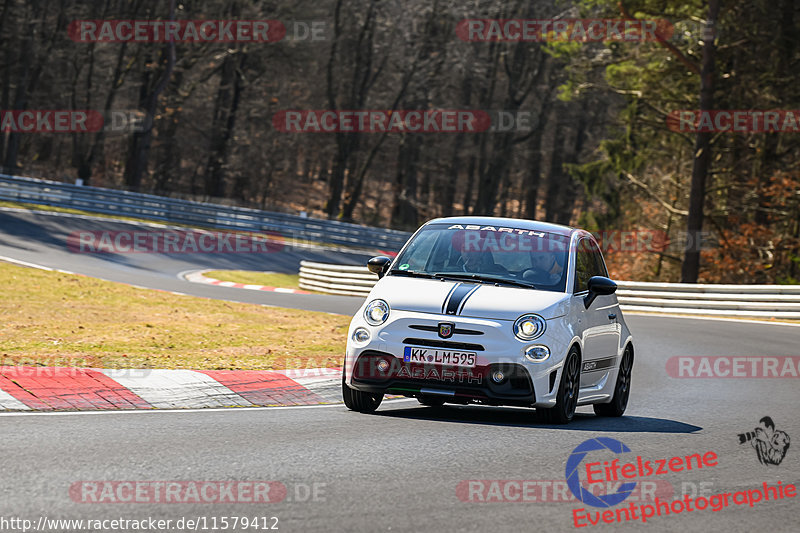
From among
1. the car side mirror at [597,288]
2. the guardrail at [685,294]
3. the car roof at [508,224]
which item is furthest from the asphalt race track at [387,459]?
the guardrail at [685,294]

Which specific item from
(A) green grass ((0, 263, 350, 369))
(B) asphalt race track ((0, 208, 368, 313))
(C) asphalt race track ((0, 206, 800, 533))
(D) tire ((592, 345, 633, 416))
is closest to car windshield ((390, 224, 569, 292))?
(C) asphalt race track ((0, 206, 800, 533))

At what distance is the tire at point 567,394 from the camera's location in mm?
9203

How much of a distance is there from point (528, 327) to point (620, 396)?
2285 millimetres

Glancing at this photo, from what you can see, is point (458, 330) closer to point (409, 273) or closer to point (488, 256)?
point (409, 273)

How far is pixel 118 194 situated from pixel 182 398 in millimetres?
31015

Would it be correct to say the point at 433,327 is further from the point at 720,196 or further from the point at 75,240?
the point at 720,196

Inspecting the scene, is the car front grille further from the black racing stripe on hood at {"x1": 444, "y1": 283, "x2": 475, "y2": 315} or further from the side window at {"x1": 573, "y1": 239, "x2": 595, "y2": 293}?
the side window at {"x1": 573, "y1": 239, "x2": 595, "y2": 293}

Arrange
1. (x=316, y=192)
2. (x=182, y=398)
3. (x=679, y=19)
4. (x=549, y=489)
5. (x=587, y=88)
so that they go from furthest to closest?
(x=316, y=192) < (x=587, y=88) < (x=679, y=19) < (x=182, y=398) < (x=549, y=489)

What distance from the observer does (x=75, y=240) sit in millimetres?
32469

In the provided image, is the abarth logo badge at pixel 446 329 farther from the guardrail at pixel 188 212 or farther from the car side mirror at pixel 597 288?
the guardrail at pixel 188 212

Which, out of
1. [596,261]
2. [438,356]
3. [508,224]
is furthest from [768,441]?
[508,224]

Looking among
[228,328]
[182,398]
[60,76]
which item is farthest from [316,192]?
[182,398]

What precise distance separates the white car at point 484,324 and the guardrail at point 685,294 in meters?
16.5

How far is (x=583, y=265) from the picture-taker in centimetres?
1041
